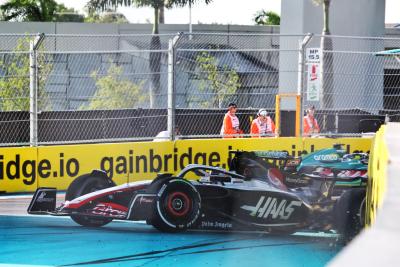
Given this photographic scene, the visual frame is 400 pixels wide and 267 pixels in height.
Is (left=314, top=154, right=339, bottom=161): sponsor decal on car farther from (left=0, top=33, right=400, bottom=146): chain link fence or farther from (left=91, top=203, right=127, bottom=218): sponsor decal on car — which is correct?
(left=91, top=203, right=127, bottom=218): sponsor decal on car

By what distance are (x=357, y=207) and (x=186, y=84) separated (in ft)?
8.75

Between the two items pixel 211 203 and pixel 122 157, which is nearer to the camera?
pixel 211 203

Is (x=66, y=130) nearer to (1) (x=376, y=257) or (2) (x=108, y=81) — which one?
(2) (x=108, y=81)

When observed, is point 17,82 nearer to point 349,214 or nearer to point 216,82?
point 216,82

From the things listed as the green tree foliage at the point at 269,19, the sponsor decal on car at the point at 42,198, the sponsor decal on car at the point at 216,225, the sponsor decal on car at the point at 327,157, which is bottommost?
the sponsor decal on car at the point at 216,225

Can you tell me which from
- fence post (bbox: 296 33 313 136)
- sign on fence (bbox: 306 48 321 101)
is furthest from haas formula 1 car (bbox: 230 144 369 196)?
sign on fence (bbox: 306 48 321 101)

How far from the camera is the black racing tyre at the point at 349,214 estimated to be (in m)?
7.56

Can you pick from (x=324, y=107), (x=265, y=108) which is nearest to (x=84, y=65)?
(x=265, y=108)

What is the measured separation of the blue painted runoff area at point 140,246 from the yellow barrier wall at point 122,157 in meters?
0.39

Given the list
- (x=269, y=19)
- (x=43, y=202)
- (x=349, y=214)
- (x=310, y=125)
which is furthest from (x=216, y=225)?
(x=269, y=19)

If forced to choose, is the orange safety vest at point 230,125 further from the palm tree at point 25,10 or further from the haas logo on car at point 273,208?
the palm tree at point 25,10

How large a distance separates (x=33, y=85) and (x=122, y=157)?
110 centimetres

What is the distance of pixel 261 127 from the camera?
9.38 meters

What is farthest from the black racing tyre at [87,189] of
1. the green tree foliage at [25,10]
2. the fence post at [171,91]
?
the green tree foliage at [25,10]
